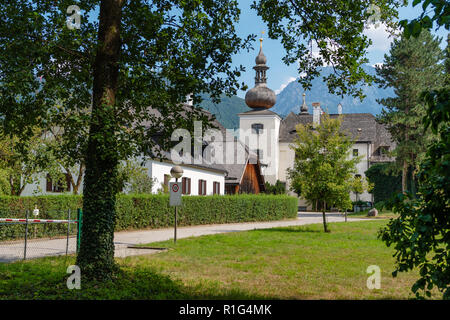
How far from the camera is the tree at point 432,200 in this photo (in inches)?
131

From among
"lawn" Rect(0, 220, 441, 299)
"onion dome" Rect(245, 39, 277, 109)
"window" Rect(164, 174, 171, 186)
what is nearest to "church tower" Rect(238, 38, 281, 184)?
"onion dome" Rect(245, 39, 277, 109)

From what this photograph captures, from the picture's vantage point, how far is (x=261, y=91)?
Result: 59375 millimetres

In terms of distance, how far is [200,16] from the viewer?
24.2 ft

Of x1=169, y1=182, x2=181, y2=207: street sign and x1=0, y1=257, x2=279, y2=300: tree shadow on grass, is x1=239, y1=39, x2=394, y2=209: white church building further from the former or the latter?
x1=0, y1=257, x2=279, y2=300: tree shadow on grass

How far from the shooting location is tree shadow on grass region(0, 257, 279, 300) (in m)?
6.73

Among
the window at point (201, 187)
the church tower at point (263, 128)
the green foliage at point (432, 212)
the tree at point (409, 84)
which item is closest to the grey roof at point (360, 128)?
the church tower at point (263, 128)

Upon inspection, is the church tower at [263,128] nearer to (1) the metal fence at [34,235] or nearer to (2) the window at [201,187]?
(2) the window at [201,187]

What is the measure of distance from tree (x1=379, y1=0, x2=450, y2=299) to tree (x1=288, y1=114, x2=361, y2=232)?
15.6m

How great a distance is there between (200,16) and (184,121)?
1.98 m

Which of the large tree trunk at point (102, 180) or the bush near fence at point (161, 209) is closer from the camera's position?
the large tree trunk at point (102, 180)

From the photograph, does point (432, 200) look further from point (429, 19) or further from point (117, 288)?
point (117, 288)

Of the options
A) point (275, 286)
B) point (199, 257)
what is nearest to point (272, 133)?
point (199, 257)

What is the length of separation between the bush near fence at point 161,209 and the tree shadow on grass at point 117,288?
7.89 metres

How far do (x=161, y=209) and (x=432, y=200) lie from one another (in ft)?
64.2
